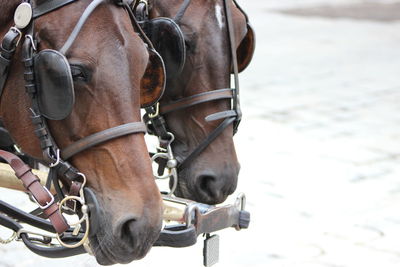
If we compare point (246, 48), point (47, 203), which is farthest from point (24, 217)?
point (246, 48)

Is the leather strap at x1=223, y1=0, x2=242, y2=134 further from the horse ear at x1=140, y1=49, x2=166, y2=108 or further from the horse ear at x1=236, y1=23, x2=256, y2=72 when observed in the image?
the horse ear at x1=140, y1=49, x2=166, y2=108

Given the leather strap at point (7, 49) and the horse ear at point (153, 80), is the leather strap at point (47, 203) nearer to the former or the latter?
the leather strap at point (7, 49)

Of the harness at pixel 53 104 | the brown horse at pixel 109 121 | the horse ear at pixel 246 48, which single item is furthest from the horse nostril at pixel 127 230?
the horse ear at pixel 246 48

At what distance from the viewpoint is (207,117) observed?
147 inches

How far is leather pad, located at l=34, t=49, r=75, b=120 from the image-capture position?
264 cm

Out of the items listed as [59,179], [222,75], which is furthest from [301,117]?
[59,179]

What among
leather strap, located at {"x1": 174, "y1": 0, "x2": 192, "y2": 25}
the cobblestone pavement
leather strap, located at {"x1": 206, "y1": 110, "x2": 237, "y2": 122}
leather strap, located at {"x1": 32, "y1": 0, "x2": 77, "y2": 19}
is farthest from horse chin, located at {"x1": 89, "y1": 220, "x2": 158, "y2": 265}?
the cobblestone pavement

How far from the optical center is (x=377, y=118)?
7.91m

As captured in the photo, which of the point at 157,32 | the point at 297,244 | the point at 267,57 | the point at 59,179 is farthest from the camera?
the point at 267,57

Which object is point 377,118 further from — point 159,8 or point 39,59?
point 39,59

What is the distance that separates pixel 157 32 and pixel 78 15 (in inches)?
39.9

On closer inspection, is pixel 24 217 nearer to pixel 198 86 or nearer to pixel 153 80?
pixel 153 80

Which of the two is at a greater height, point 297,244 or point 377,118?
point 297,244

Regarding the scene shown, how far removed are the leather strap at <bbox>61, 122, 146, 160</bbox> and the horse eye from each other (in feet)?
0.54
